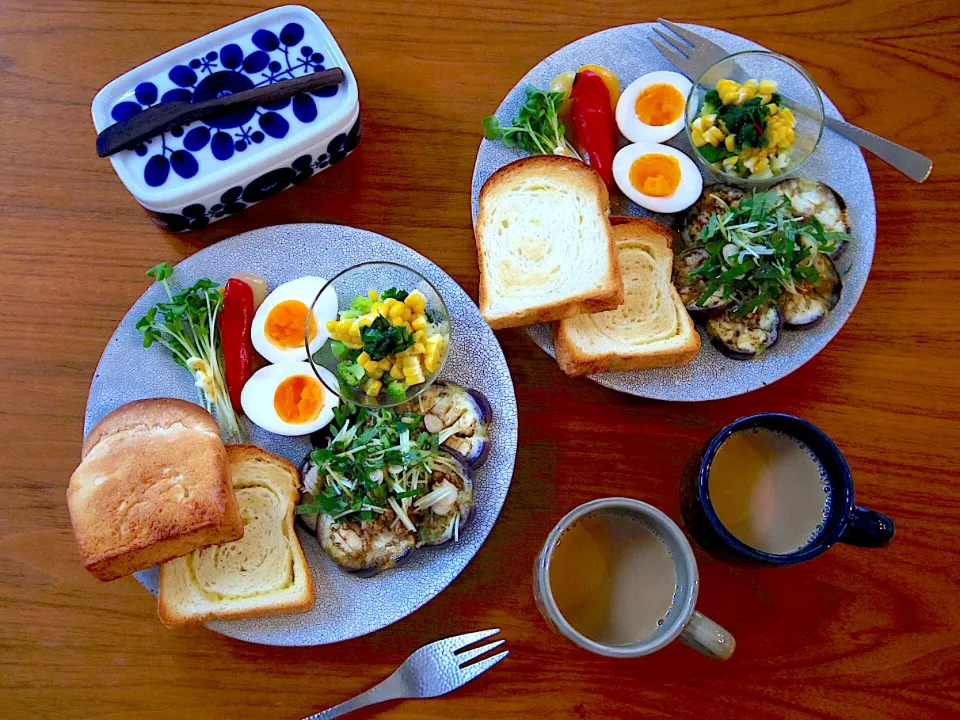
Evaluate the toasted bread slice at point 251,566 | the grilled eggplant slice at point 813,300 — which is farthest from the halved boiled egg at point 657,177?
the toasted bread slice at point 251,566

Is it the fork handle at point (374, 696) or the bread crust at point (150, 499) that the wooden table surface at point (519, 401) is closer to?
the fork handle at point (374, 696)

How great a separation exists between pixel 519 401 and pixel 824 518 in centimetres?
78

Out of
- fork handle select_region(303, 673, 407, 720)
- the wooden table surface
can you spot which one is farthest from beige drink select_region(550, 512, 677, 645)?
fork handle select_region(303, 673, 407, 720)

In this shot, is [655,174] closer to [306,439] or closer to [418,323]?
[418,323]

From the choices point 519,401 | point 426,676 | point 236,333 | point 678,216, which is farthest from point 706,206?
point 426,676

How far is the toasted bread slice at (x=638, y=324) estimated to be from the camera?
190 cm

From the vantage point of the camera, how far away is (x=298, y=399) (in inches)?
75.2

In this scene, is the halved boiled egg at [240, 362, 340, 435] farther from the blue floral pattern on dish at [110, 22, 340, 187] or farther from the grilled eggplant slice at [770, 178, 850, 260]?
the grilled eggplant slice at [770, 178, 850, 260]

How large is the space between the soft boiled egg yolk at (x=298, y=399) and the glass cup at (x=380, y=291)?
0.22 feet

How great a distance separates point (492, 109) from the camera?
2.17 m

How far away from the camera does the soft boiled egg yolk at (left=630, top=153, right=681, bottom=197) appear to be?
202 cm

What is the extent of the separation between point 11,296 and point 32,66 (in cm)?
65

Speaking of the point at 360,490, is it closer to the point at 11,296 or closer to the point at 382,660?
the point at 382,660

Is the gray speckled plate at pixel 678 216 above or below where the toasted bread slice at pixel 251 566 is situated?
above
